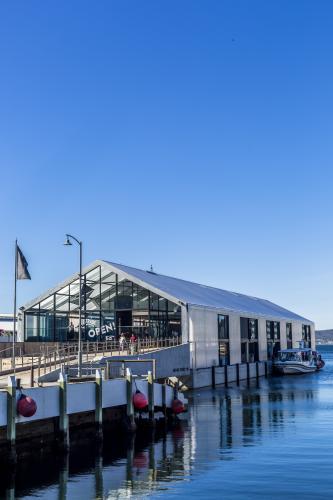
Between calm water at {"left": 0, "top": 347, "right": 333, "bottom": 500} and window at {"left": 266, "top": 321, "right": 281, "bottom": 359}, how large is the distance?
47024 mm

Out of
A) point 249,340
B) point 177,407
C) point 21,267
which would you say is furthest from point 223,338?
point 21,267

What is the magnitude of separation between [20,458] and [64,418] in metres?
2.81

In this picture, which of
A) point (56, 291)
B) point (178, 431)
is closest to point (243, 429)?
point (178, 431)

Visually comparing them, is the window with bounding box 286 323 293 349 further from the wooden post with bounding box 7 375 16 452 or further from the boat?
the wooden post with bounding box 7 375 16 452

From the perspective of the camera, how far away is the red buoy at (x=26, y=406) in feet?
80.9

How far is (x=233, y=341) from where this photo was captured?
228 feet

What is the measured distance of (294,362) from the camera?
8369 centimetres

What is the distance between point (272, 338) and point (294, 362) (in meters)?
5.33

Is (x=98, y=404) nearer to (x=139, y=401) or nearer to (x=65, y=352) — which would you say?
(x=139, y=401)

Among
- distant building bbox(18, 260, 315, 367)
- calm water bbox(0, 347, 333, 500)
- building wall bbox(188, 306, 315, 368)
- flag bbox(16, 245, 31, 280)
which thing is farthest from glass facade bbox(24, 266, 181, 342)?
flag bbox(16, 245, 31, 280)

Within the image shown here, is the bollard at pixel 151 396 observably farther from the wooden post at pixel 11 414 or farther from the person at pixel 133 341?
the person at pixel 133 341

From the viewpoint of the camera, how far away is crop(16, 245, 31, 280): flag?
1485 inches

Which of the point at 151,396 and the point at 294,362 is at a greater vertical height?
the point at 151,396

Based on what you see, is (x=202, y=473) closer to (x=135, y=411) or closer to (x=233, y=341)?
(x=135, y=411)
